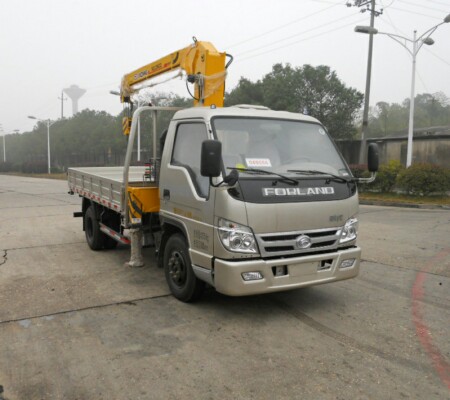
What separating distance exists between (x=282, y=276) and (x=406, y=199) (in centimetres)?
1312

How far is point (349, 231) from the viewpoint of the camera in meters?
4.75

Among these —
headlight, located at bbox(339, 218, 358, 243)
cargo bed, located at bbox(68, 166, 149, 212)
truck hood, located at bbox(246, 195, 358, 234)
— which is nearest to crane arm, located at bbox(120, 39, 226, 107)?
cargo bed, located at bbox(68, 166, 149, 212)

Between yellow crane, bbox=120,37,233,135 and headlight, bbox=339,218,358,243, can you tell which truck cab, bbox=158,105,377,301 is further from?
yellow crane, bbox=120,37,233,135

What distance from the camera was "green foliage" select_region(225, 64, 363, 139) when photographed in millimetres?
33688

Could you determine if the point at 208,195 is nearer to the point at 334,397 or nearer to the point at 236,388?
the point at 236,388

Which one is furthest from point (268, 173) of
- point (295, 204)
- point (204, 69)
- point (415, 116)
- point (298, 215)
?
point (415, 116)

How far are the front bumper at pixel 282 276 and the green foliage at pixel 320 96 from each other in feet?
98.2

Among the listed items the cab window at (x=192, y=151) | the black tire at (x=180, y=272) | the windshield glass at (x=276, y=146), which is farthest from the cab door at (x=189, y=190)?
the windshield glass at (x=276, y=146)

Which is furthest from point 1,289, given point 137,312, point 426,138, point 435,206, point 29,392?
point 426,138

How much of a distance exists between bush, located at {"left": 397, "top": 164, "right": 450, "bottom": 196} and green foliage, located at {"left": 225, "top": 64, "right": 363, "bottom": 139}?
1820 cm

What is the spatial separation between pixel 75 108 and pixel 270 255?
17575 cm

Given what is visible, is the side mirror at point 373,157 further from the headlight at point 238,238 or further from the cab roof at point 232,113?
the headlight at point 238,238

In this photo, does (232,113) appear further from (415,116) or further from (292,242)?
(415,116)

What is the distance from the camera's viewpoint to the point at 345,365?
140 inches
